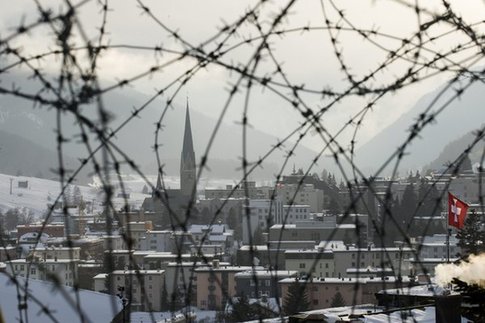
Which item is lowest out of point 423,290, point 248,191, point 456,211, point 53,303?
point 423,290

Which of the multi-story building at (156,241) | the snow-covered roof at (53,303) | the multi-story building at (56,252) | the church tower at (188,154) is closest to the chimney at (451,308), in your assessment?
the church tower at (188,154)

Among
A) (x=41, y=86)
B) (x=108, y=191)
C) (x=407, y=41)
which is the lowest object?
(x=108, y=191)

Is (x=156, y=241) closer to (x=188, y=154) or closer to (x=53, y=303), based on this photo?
(x=188, y=154)

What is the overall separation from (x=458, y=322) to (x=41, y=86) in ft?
6.03

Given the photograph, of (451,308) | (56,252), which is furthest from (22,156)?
(451,308)

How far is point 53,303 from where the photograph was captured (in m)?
1.48

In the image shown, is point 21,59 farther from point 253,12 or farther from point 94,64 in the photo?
point 253,12

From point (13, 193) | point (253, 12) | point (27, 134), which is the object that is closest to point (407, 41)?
point (253, 12)

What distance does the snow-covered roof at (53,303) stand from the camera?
3.65 feet

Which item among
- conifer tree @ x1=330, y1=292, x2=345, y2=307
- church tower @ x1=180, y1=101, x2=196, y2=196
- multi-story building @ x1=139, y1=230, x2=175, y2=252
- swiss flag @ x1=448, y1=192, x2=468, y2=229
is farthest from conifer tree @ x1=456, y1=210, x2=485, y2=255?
multi-story building @ x1=139, y1=230, x2=175, y2=252

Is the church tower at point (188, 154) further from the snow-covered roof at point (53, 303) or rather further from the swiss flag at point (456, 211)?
the swiss flag at point (456, 211)

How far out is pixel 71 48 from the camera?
1.15 metres

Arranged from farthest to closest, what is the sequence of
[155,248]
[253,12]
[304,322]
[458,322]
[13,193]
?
1. [13,193]
2. [155,248]
3. [304,322]
4. [458,322]
5. [253,12]

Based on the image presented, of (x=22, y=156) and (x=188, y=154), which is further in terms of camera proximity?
(x=22, y=156)
